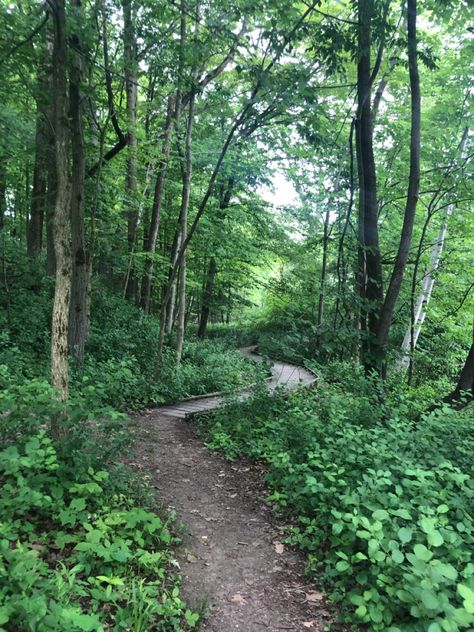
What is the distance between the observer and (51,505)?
123 inches

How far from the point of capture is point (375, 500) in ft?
11.3

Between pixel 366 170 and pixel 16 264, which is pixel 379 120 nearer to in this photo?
pixel 366 170

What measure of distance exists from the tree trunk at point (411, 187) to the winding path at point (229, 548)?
11.1 ft

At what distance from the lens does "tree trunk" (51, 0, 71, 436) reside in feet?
13.1

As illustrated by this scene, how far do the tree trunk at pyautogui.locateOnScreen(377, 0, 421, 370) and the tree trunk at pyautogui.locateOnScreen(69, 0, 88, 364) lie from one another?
5.19m

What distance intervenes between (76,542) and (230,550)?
1472 mm

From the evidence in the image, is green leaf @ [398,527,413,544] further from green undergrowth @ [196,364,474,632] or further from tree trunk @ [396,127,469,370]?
tree trunk @ [396,127,469,370]

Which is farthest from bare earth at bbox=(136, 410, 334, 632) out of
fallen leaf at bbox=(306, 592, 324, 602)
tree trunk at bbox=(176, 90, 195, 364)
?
tree trunk at bbox=(176, 90, 195, 364)

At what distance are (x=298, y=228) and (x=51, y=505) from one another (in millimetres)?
16903

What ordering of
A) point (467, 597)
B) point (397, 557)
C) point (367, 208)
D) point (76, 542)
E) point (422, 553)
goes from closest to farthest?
point (467, 597) → point (422, 553) → point (397, 557) → point (76, 542) → point (367, 208)

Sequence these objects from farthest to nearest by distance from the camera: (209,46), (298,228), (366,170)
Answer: (298,228) → (366,170) → (209,46)

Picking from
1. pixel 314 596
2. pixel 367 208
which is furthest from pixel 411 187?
pixel 314 596

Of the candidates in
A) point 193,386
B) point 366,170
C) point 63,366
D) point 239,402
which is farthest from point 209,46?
point 193,386

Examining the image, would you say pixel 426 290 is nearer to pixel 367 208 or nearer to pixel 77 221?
pixel 367 208
